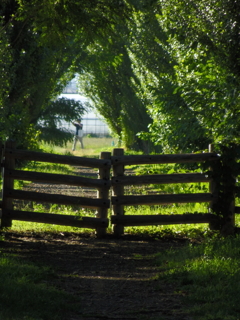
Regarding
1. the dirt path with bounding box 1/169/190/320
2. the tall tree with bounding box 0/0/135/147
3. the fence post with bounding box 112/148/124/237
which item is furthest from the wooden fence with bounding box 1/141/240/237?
the tall tree with bounding box 0/0/135/147

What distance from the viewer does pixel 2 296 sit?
15.7 ft

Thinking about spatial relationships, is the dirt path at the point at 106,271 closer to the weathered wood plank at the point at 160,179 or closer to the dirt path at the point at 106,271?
the dirt path at the point at 106,271

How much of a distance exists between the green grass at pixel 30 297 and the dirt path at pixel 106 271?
16cm

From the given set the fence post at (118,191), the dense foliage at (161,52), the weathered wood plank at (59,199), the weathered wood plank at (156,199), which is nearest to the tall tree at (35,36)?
the dense foliage at (161,52)

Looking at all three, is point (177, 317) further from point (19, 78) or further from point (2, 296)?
point (19, 78)

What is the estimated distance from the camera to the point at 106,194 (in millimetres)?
9148

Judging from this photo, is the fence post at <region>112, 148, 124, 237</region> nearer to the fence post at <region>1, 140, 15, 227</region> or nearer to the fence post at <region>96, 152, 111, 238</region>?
the fence post at <region>96, 152, 111, 238</region>

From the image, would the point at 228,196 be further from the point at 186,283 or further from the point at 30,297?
the point at 30,297

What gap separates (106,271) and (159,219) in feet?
8.59

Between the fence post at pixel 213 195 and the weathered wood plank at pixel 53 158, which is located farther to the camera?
the fence post at pixel 213 195

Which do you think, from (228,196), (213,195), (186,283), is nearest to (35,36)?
(213,195)

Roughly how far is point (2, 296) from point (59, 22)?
19.3 ft

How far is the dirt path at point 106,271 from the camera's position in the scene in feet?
16.4

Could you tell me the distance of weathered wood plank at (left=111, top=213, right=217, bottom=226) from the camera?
30.2 feet
